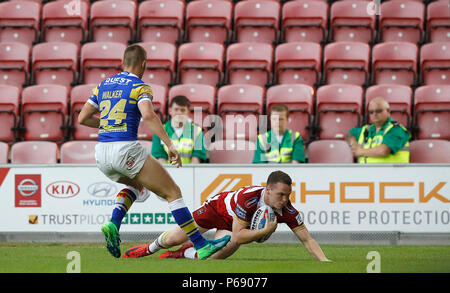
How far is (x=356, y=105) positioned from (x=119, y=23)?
398cm

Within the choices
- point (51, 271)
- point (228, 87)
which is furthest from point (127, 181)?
point (228, 87)

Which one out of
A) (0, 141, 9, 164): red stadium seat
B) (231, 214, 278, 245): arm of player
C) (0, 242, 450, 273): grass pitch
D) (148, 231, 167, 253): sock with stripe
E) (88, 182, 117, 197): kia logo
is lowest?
(0, 242, 450, 273): grass pitch

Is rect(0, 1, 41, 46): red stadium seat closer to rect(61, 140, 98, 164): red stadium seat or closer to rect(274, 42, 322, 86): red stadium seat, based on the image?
rect(61, 140, 98, 164): red stadium seat

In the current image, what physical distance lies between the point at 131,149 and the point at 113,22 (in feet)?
20.7

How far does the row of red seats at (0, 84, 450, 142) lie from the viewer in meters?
8.88

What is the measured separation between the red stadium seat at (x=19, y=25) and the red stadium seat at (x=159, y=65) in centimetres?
208

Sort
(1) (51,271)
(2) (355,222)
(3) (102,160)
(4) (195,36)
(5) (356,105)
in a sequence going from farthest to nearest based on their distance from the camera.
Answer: (4) (195,36) < (5) (356,105) < (2) (355,222) < (3) (102,160) < (1) (51,271)

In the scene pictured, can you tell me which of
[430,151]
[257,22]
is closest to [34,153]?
[257,22]

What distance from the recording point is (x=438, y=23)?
10477 millimetres

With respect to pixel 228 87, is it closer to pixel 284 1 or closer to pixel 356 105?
pixel 356 105

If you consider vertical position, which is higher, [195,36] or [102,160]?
[195,36]

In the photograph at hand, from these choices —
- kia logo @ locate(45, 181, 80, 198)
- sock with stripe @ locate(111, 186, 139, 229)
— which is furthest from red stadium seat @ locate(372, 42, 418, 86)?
sock with stripe @ locate(111, 186, 139, 229)

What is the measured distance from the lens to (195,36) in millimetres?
10758

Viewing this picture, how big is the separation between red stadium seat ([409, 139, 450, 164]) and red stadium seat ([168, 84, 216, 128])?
8.38 feet
